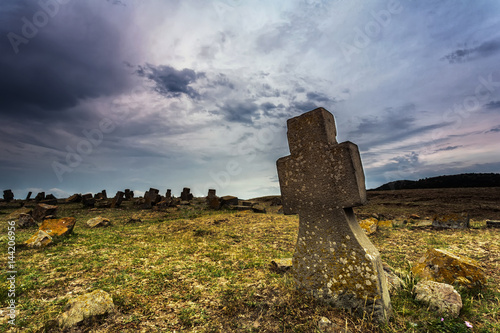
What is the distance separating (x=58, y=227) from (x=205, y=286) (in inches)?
320

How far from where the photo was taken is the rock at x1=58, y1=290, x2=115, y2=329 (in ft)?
11.1

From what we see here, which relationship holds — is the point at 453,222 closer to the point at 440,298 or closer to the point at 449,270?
the point at 449,270

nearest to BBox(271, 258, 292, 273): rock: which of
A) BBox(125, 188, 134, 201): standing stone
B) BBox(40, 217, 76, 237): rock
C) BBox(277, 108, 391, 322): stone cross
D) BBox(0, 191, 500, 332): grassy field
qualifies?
BBox(0, 191, 500, 332): grassy field

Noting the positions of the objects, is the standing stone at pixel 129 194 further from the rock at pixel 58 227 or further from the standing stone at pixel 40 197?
the rock at pixel 58 227

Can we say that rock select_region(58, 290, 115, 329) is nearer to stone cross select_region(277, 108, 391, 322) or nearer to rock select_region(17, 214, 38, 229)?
stone cross select_region(277, 108, 391, 322)

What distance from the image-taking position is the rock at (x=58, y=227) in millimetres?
8812

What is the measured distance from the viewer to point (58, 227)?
9141 mm

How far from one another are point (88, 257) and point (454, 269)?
30.2 feet

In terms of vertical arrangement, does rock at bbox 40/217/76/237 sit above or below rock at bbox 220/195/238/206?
below

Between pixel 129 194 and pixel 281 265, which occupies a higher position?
pixel 129 194

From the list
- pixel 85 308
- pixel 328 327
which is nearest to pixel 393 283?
pixel 328 327

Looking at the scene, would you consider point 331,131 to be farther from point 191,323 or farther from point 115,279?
point 115,279

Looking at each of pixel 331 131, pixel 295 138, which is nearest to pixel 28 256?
pixel 295 138

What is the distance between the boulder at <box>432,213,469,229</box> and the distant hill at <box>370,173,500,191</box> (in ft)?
91.3
